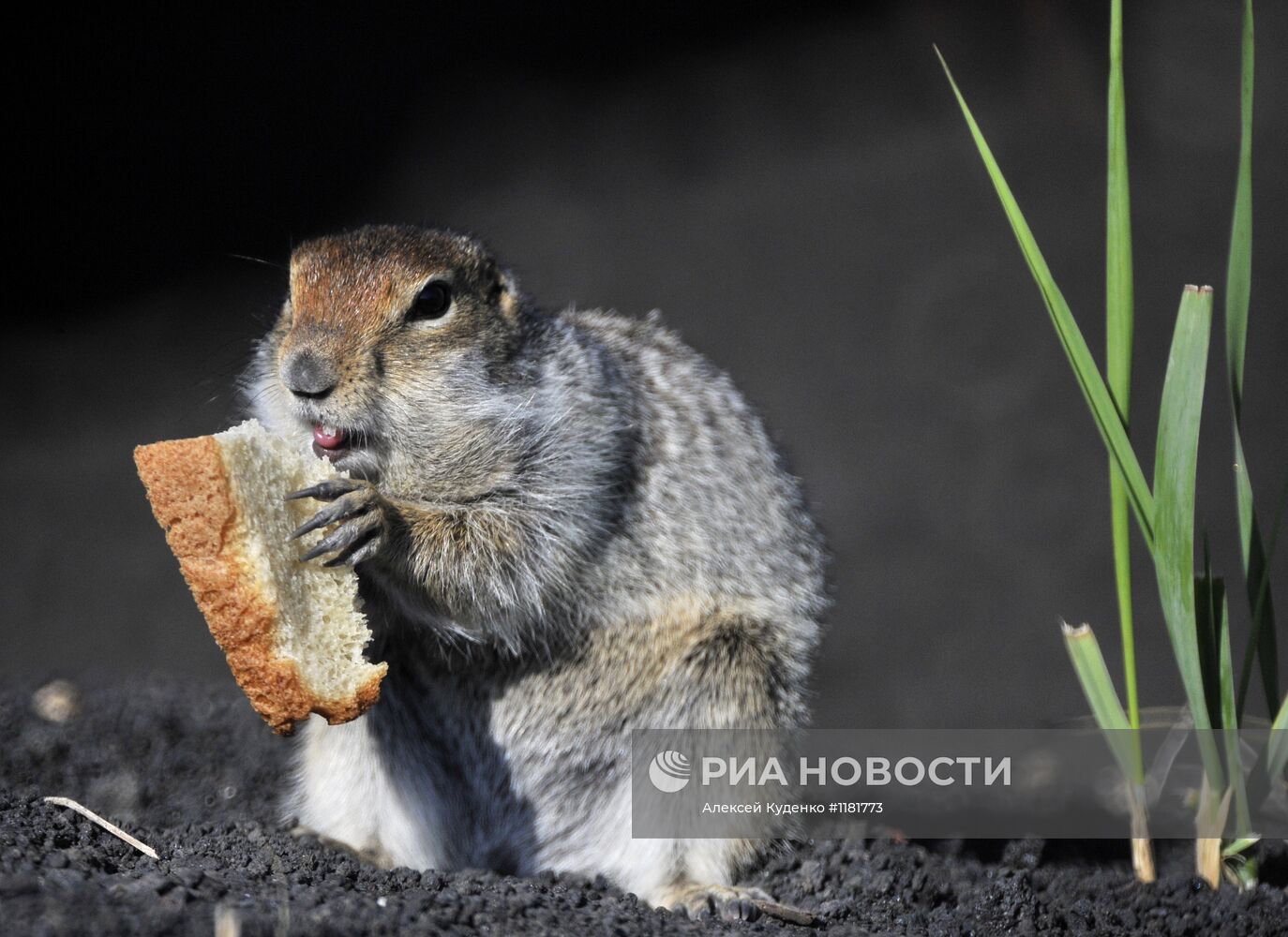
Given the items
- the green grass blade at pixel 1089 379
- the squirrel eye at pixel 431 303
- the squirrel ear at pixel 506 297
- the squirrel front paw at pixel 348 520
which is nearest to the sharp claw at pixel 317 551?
the squirrel front paw at pixel 348 520

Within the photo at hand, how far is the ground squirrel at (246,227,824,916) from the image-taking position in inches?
108

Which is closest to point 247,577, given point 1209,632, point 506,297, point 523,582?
point 523,582

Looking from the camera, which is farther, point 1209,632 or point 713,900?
point 713,900

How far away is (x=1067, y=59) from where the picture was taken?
15.8ft

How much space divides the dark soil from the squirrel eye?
1.13 metres

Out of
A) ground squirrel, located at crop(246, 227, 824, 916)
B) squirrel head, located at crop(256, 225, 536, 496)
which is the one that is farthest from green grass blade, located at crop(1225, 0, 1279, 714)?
squirrel head, located at crop(256, 225, 536, 496)

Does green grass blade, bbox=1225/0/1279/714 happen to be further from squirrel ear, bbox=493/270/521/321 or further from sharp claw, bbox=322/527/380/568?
sharp claw, bbox=322/527/380/568

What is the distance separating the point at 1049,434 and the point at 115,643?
3.58m

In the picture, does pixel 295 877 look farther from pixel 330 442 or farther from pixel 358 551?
pixel 330 442

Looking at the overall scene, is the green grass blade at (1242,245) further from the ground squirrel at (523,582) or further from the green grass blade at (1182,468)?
the ground squirrel at (523,582)

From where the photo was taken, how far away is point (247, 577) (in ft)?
7.68

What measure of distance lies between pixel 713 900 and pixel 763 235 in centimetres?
295

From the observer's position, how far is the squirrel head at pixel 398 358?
2.59 metres

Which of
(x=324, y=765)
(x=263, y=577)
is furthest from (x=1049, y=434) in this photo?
(x=263, y=577)
